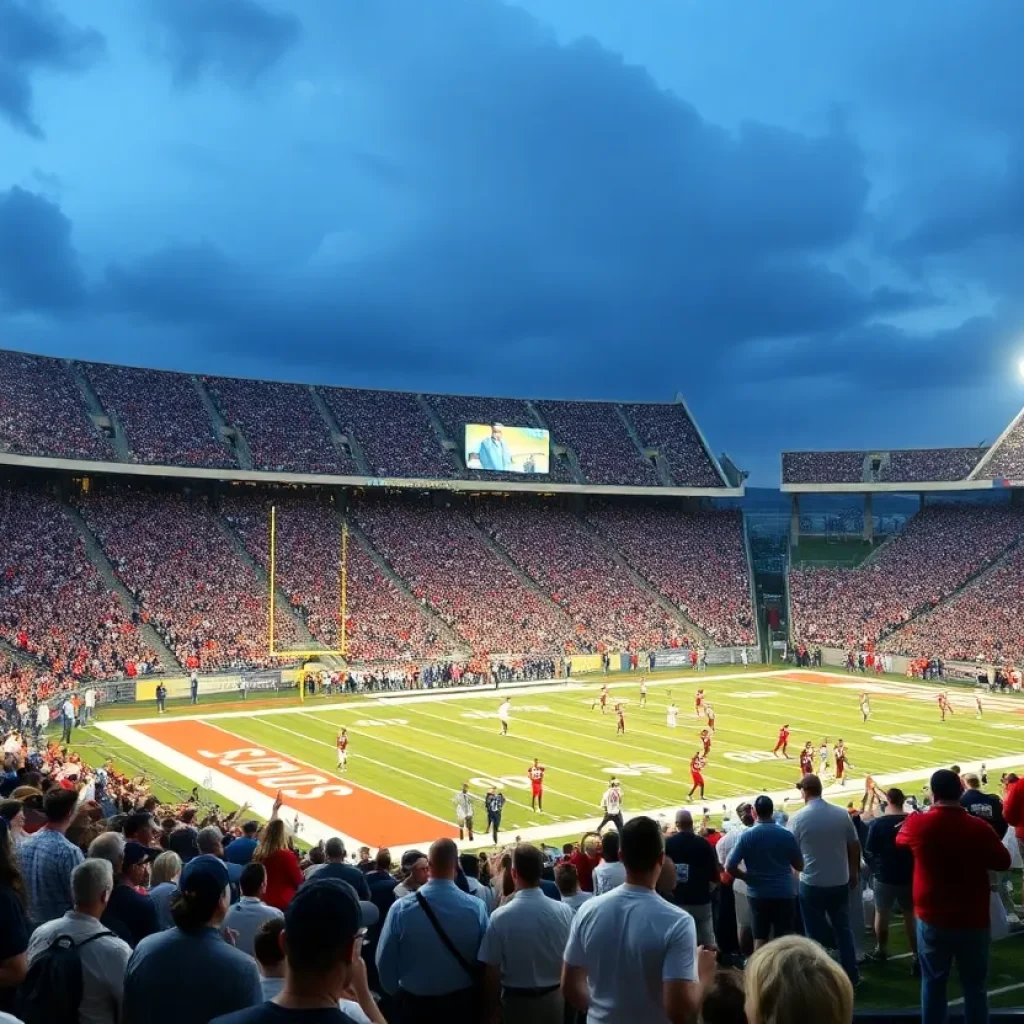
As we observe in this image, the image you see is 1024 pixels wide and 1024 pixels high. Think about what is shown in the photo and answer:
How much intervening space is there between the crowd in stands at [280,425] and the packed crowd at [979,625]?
2736cm

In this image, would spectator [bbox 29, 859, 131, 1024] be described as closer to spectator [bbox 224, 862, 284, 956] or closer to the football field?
spectator [bbox 224, 862, 284, 956]

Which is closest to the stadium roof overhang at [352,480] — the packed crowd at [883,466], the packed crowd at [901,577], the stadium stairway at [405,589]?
the stadium stairway at [405,589]

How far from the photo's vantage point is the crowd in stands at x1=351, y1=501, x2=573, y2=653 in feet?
159

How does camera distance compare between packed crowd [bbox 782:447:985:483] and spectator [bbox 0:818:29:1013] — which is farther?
packed crowd [bbox 782:447:985:483]

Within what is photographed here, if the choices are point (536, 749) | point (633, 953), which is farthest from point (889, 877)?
point (536, 749)

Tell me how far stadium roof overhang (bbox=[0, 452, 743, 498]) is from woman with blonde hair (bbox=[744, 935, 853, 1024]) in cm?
4432

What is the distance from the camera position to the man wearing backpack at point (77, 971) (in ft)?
15.6

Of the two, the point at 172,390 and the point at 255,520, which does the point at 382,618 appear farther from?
the point at 172,390

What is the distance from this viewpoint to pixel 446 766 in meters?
27.8

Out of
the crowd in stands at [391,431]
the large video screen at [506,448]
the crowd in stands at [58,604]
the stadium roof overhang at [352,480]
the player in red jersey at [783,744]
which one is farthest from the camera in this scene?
the large video screen at [506,448]

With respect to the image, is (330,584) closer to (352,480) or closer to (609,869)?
(352,480)

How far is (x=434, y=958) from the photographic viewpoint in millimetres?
5289

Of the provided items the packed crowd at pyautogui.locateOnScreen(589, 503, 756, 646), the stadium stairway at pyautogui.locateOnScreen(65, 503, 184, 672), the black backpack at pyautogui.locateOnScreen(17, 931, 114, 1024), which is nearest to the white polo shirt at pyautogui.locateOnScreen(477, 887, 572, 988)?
the black backpack at pyautogui.locateOnScreen(17, 931, 114, 1024)

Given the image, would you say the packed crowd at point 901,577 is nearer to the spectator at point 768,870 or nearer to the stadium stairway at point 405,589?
the stadium stairway at point 405,589
